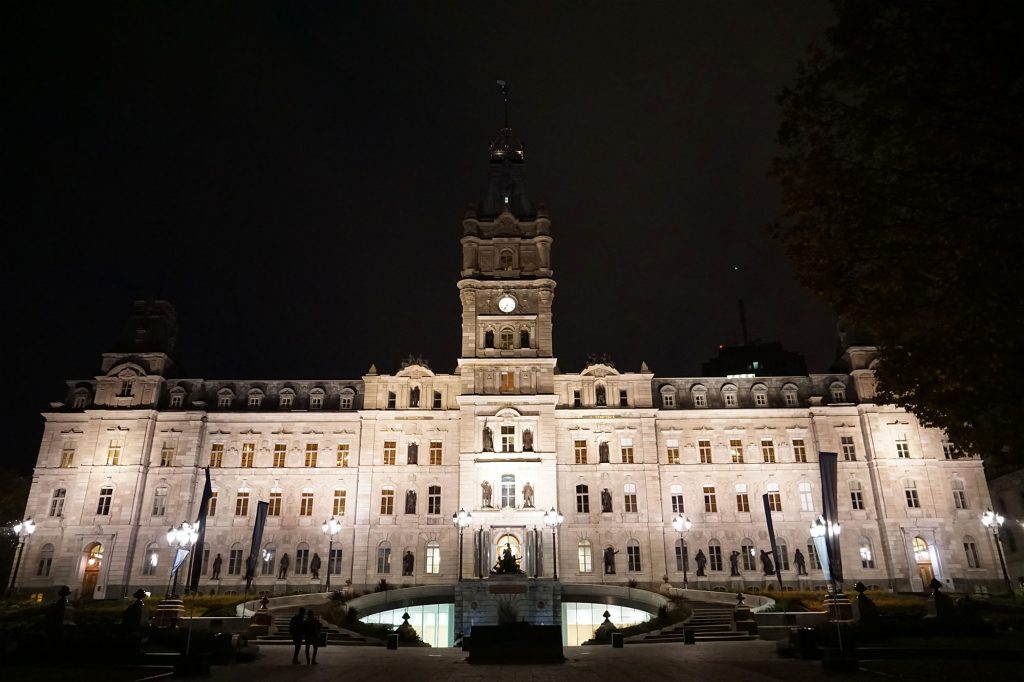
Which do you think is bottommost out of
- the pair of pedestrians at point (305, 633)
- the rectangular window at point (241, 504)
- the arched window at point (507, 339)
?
the pair of pedestrians at point (305, 633)

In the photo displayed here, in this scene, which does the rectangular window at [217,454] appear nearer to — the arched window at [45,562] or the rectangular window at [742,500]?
the arched window at [45,562]

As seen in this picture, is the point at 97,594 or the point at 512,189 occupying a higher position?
the point at 512,189

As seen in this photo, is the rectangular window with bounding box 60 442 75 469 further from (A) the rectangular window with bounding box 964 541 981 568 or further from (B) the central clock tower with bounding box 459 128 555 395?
(A) the rectangular window with bounding box 964 541 981 568

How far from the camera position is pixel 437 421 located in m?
52.3

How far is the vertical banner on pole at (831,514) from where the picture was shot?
22.8 metres

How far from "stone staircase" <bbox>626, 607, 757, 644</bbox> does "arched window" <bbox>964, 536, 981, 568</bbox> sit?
25870mm

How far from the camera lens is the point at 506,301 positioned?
53.4 m

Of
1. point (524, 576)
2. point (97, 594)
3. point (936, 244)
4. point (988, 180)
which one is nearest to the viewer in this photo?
point (988, 180)

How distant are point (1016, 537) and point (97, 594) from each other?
70.5 metres

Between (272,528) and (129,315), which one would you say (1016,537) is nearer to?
(272,528)

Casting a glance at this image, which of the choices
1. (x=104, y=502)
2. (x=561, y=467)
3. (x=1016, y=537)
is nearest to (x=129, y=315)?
(x=104, y=502)

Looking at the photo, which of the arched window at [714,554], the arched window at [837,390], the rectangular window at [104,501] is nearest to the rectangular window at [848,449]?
the arched window at [837,390]

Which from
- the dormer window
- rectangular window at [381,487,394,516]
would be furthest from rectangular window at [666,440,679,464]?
the dormer window

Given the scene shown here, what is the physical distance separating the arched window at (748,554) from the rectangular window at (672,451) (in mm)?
7449
